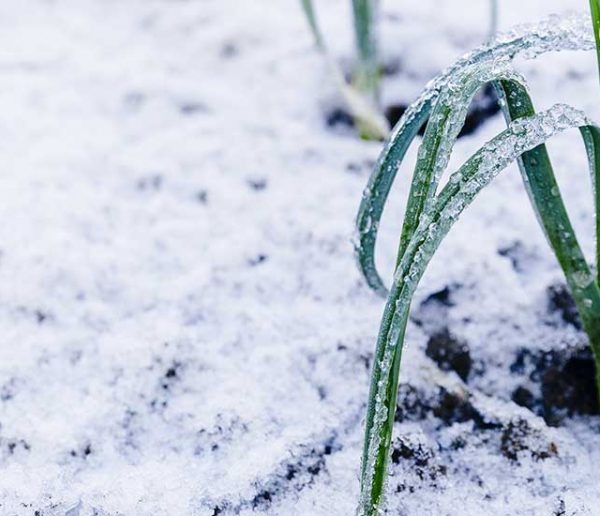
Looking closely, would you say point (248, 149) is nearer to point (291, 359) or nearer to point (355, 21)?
point (355, 21)

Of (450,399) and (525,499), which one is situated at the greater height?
(450,399)

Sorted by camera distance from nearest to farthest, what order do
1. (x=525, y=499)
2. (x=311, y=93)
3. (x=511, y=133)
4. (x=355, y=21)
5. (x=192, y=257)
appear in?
(x=511, y=133) < (x=525, y=499) < (x=192, y=257) < (x=355, y=21) < (x=311, y=93)

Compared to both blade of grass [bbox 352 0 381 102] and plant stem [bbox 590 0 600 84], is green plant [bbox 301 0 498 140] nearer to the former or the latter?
blade of grass [bbox 352 0 381 102]

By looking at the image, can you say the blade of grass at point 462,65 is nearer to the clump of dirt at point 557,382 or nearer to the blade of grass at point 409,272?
the blade of grass at point 409,272

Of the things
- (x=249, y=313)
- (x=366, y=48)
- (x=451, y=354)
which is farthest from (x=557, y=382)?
(x=366, y=48)

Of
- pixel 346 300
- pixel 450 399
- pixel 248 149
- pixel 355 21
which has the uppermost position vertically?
pixel 355 21

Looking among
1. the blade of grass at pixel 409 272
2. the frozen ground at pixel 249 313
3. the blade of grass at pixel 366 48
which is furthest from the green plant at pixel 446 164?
the blade of grass at pixel 366 48

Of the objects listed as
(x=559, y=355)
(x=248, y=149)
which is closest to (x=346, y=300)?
(x=559, y=355)
